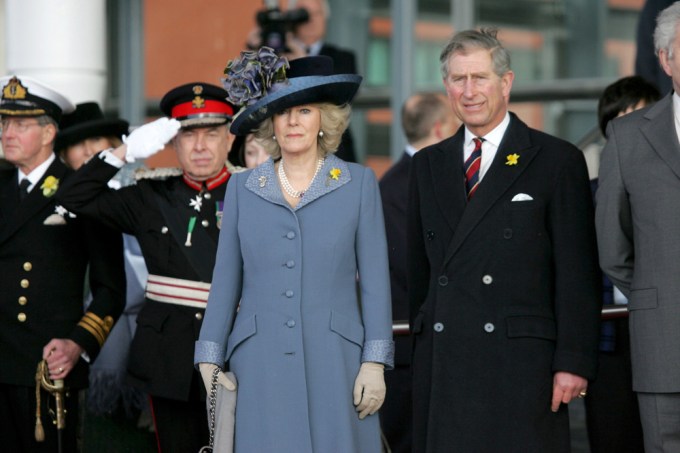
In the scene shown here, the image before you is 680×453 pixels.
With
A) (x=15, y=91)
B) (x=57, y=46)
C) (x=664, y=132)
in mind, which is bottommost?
(x=664, y=132)

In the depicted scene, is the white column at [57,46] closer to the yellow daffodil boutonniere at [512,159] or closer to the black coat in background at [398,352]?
the black coat in background at [398,352]

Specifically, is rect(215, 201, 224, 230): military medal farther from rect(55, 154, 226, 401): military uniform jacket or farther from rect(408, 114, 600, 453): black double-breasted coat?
rect(408, 114, 600, 453): black double-breasted coat

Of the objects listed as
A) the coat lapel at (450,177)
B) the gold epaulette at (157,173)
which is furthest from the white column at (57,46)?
the coat lapel at (450,177)

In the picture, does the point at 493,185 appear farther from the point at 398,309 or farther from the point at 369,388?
the point at 398,309

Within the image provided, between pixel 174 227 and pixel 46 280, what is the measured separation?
0.68 m

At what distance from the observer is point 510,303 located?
468 centimetres

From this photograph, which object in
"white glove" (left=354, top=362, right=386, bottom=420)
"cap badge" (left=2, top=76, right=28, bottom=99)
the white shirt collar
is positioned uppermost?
"cap badge" (left=2, top=76, right=28, bottom=99)

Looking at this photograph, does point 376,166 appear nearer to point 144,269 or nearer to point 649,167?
point 144,269

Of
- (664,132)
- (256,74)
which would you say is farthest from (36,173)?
(664,132)

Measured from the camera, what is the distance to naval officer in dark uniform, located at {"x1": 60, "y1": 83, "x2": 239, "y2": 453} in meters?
5.52

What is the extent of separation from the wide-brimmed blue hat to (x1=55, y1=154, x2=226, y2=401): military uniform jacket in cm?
90

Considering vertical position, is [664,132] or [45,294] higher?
[664,132]

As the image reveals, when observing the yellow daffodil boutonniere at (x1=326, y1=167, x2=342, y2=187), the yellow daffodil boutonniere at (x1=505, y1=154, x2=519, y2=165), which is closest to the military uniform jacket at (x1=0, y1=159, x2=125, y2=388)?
the yellow daffodil boutonniere at (x1=326, y1=167, x2=342, y2=187)

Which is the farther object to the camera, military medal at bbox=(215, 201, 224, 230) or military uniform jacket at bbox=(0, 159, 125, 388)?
military uniform jacket at bbox=(0, 159, 125, 388)
